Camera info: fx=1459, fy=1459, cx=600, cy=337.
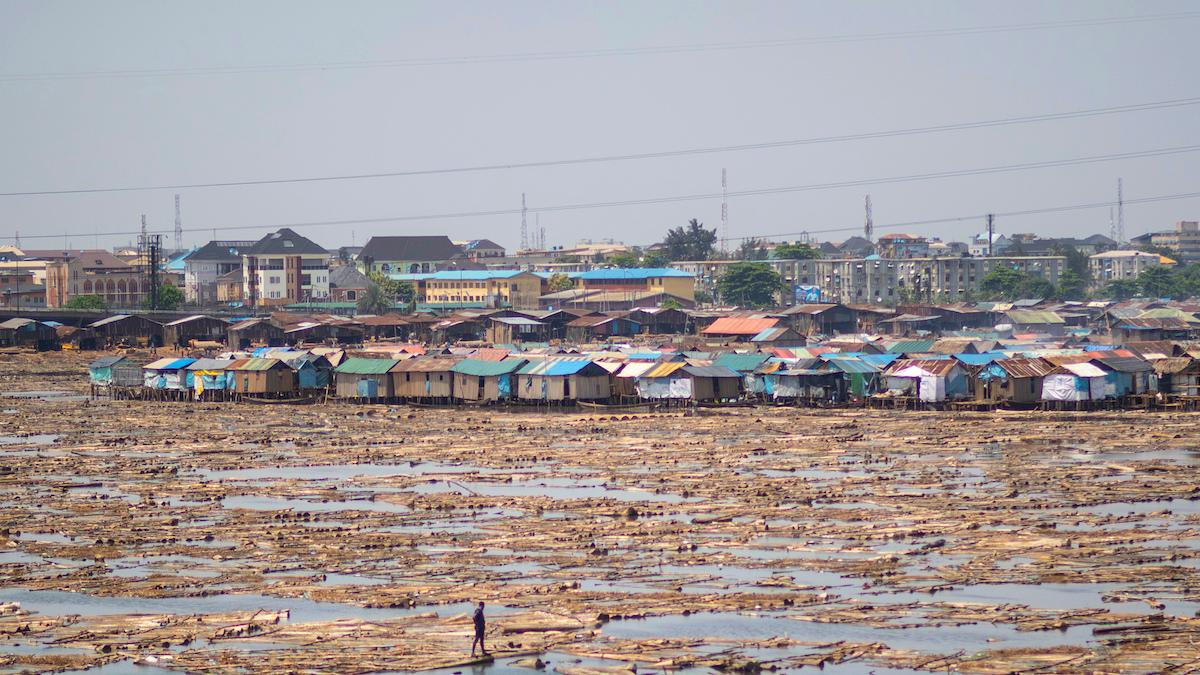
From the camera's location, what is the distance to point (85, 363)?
63.9 m

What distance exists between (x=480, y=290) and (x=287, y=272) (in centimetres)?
1558

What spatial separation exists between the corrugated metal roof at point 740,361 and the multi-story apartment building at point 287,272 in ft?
192

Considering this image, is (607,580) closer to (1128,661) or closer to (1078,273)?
(1128,661)

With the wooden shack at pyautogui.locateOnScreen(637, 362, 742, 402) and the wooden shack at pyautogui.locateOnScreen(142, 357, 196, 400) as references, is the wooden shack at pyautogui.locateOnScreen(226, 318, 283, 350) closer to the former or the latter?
the wooden shack at pyautogui.locateOnScreen(142, 357, 196, 400)

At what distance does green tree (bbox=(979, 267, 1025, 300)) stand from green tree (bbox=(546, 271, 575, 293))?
27.8m

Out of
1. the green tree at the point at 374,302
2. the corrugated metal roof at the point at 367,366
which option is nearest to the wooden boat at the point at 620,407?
the corrugated metal roof at the point at 367,366

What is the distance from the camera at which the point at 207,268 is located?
10969 centimetres

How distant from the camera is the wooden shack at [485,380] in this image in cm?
4416

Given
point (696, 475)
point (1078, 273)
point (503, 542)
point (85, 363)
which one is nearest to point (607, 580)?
point (503, 542)

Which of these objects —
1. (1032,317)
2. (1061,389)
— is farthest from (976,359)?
(1032,317)

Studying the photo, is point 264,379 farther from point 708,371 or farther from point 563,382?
point 708,371

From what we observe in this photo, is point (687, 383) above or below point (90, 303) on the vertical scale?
below

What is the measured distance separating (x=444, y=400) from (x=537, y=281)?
50.1 meters

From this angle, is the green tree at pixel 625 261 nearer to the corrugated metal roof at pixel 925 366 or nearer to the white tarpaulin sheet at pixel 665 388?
the white tarpaulin sheet at pixel 665 388
